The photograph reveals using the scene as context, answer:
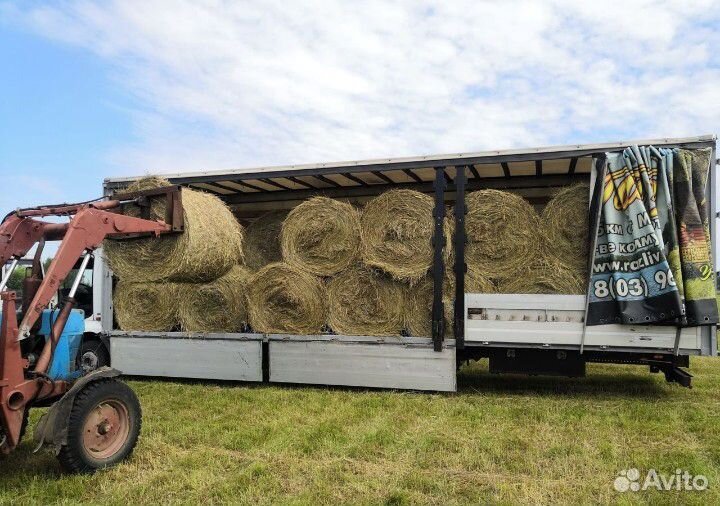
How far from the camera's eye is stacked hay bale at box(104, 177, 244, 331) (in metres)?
6.89

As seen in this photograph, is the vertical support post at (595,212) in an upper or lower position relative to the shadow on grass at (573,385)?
upper

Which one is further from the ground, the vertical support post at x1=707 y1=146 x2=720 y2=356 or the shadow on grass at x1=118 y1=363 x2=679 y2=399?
the vertical support post at x1=707 y1=146 x2=720 y2=356

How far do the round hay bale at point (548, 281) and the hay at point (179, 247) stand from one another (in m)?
3.44

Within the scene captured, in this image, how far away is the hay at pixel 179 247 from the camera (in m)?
6.85

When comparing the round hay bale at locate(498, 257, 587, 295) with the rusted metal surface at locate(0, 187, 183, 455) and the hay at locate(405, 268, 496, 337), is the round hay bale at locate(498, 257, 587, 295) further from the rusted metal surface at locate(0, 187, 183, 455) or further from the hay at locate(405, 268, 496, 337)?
the rusted metal surface at locate(0, 187, 183, 455)

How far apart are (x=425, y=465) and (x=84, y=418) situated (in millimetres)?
2559

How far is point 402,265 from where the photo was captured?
734 cm

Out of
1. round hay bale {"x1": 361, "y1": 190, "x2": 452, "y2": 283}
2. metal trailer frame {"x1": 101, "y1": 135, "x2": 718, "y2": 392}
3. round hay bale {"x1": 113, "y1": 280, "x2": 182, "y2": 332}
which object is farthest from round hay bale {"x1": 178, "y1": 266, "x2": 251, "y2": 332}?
round hay bale {"x1": 361, "y1": 190, "x2": 452, "y2": 283}

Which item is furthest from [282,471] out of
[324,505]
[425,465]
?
[425,465]

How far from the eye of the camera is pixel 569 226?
275 inches

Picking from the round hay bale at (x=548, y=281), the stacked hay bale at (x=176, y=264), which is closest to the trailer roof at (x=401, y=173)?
the stacked hay bale at (x=176, y=264)

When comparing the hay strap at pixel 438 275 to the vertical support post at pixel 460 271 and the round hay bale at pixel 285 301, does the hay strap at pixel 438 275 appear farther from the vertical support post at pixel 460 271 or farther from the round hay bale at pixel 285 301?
the round hay bale at pixel 285 301

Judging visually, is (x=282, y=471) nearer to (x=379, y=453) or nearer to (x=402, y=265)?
(x=379, y=453)

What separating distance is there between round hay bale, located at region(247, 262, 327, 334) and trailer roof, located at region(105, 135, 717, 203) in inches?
52.8
